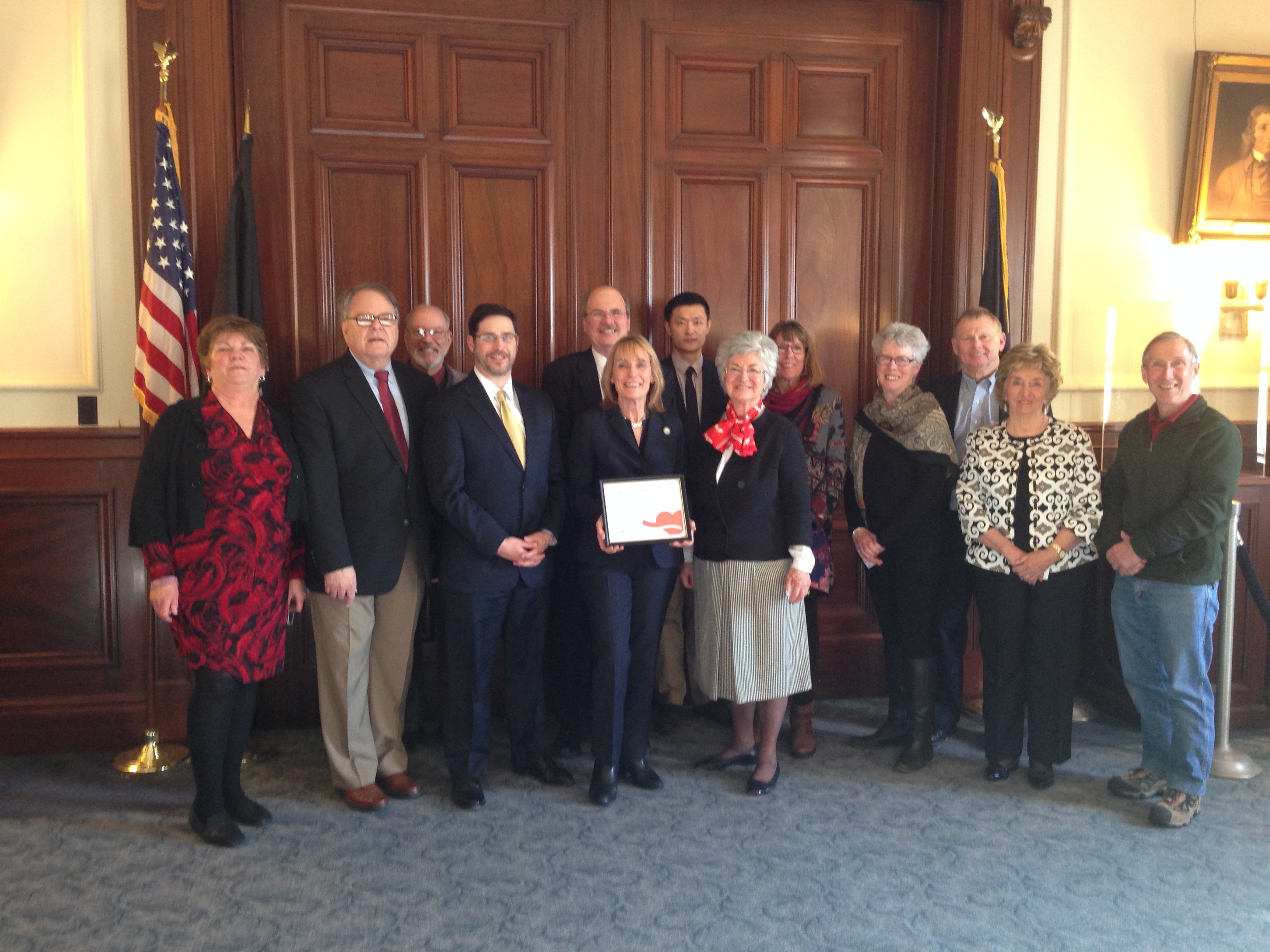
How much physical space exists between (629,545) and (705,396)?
3.01 feet

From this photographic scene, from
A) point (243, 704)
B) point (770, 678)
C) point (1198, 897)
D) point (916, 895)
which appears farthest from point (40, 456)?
point (1198, 897)

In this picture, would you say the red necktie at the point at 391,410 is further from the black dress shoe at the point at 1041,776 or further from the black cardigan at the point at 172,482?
the black dress shoe at the point at 1041,776

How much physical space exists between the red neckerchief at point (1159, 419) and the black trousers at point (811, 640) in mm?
1254

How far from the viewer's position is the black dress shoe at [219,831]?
2.92 metres

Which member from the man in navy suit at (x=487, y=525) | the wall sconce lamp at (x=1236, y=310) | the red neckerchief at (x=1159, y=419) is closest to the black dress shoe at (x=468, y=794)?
the man in navy suit at (x=487, y=525)

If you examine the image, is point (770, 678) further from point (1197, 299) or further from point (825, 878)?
point (1197, 299)

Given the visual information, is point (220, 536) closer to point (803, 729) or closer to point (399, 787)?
point (399, 787)

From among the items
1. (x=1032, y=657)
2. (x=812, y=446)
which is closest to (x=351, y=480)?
(x=812, y=446)

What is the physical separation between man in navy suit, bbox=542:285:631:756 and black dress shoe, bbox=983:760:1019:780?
4.82 feet

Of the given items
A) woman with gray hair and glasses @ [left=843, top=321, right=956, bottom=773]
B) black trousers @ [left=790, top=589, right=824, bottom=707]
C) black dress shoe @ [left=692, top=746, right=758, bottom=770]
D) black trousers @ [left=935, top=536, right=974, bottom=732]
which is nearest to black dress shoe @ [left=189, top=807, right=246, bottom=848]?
black dress shoe @ [left=692, top=746, right=758, bottom=770]

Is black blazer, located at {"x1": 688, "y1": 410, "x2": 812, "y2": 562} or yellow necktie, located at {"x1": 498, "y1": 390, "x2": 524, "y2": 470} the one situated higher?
yellow necktie, located at {"x1": 498, "y1": 390, "x2": 524, "y2": 470}

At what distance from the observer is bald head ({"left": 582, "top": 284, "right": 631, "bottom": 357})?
3633mm

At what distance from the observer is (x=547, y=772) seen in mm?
3389

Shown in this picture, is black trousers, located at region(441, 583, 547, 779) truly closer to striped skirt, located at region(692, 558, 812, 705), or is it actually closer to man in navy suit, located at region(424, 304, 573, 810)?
man in navy suit, located at region(424, 304, 573, 810)
